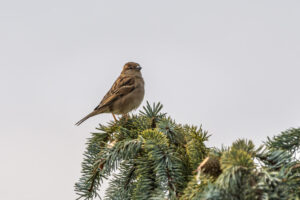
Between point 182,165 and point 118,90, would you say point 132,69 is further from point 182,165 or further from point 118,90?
point 182,165

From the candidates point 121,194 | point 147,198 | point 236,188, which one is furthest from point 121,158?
point 236,188

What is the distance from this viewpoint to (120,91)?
709 cm

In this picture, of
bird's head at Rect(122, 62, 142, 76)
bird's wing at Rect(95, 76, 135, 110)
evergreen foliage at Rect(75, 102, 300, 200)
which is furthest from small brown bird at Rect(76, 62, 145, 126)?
evergreen foliage at Rect(75, 102, 300, 200)

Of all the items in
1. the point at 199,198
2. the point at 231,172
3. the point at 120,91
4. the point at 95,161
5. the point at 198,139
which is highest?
the point at 120,91

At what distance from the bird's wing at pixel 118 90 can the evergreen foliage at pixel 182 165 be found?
134 inches

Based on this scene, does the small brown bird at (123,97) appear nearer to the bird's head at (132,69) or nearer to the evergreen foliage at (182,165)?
the bird's head at (132,69)

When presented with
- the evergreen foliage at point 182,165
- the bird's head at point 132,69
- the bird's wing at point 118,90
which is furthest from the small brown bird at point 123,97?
the evergreen foliage at point 182,165

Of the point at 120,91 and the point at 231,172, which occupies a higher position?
the point at 120,91

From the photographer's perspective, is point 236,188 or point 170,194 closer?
point 236,188

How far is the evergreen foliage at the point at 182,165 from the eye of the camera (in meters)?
1.64

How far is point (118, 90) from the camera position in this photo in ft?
23.5

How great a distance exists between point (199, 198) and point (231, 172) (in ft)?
0.73

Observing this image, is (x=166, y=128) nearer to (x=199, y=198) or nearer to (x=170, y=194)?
(x=170, y=194)

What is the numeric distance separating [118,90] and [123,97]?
12.0 inches
